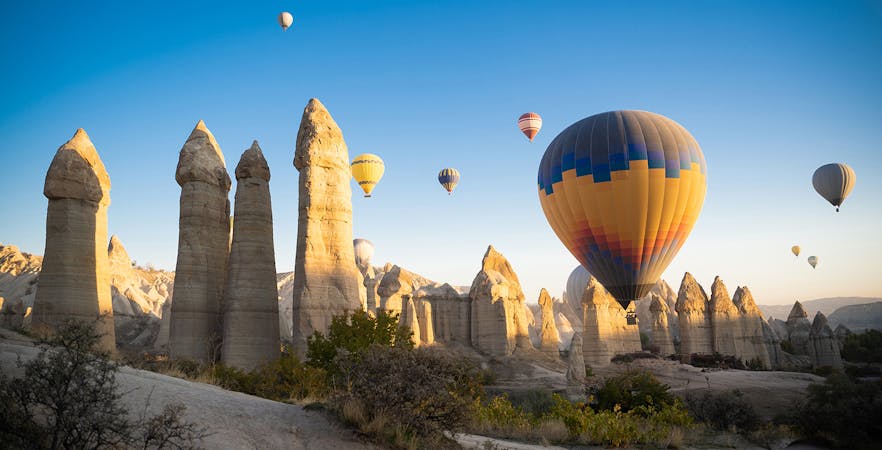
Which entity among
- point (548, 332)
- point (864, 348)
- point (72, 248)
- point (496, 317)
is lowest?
point (864, 348)

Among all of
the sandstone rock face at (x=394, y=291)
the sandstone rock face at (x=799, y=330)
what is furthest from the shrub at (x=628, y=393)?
the sandstone rock face at (x=799, y=330)

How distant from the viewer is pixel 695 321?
56.5m

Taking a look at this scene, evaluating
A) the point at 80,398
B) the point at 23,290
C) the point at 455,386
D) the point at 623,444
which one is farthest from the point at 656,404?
the point at 23,290

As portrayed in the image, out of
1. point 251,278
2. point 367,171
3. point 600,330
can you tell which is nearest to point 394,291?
point 367,171

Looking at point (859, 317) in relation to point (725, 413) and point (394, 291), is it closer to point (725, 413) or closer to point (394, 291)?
point (394, 291)

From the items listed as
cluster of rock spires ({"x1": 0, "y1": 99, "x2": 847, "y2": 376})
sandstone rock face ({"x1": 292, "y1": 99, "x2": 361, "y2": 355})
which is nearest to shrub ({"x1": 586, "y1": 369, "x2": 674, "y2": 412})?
cluster of rock spires ({"x1": 0, "y1": 99, "x2": 847, "y2": 376})

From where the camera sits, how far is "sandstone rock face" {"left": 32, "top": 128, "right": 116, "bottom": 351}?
22.3m

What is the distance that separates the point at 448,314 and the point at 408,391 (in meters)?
42.2

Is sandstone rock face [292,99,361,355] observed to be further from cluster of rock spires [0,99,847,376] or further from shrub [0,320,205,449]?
shrub [0,320,205,449]

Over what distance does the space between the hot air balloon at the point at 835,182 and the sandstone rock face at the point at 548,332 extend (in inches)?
1056

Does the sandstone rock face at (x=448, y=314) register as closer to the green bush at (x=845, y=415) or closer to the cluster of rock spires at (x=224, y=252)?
the cluster of rock spires at (x=224, y=252)

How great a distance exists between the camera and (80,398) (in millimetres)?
6809

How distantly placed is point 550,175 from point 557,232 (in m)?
3.65

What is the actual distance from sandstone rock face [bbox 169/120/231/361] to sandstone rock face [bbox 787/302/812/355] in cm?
6023
